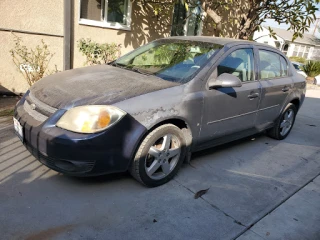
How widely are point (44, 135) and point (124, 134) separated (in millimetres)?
714

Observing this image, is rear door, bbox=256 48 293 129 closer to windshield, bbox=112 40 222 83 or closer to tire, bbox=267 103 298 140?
tire, bbox=267 103 298 140

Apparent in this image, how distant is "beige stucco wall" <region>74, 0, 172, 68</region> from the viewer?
20.8 feet

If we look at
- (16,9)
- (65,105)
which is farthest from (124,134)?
(16,9)

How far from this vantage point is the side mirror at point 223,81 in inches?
122

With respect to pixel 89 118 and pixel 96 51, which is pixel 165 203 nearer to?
pixel 89 118

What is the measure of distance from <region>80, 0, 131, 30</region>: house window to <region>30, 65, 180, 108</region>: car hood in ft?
11.4

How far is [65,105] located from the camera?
8.46 ft

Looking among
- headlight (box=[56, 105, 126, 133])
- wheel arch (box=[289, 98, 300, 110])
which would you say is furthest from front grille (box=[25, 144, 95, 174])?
wheel arch (box=[289, 98, 300, 110])

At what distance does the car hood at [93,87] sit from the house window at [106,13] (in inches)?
137

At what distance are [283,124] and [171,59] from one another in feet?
8.26

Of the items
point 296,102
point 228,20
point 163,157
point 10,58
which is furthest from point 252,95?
point 228,20

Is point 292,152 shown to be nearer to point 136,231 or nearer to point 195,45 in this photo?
point 195,45

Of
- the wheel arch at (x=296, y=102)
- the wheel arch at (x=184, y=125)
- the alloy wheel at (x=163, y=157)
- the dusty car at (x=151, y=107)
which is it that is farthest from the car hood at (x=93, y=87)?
the wheel arch at (x=296, y=102)

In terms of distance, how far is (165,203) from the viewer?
2.76m
